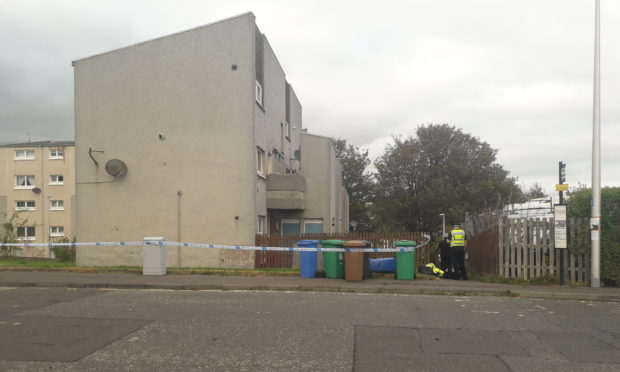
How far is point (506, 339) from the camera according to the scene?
733 centimetres

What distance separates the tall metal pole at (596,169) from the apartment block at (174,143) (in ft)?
32.2

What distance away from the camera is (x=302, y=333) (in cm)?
744

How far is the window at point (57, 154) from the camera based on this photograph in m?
45.5

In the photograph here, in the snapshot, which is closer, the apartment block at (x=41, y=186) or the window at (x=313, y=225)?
the window at (x=313, y=225)

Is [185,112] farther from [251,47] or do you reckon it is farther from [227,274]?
[227,274]

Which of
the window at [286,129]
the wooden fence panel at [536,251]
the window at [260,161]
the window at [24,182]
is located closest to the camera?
the wooden fence panel at [536,251]

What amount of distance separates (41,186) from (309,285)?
40.3 m

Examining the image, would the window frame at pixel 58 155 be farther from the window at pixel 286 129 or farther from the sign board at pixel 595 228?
the sign board at pixel 595 228

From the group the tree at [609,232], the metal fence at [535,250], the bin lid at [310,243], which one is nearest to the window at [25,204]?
the bin lid at [310,243]

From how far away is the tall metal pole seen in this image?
12172mm

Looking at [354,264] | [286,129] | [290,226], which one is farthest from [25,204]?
[354,264]

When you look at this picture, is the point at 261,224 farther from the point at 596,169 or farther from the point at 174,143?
the point at 596,169

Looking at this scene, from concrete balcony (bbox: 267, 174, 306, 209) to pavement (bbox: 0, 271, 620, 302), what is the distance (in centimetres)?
723

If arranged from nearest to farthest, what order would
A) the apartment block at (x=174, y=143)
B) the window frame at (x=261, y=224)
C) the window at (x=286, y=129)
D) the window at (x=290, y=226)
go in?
the apartment block at (x=174, y=143)
the window frame at (x=261, y=224)
the window at (x=290, y=226)
the window at (x=286, y=129)
